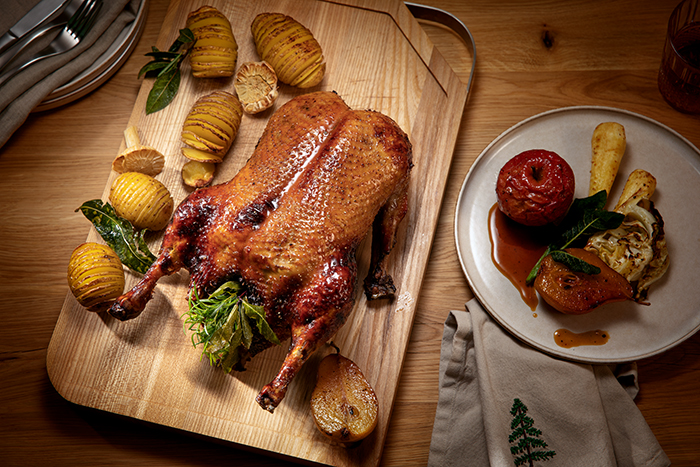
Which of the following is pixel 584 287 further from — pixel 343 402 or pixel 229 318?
pixel 229 318

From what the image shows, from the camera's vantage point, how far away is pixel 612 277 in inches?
66.4

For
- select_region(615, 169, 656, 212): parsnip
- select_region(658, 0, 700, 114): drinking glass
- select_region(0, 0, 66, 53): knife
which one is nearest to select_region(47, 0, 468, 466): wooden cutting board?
select_region(0, 0, 66, 53): knife

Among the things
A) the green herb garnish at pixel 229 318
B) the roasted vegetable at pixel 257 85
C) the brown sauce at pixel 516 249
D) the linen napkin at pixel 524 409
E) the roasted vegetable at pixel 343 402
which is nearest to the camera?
the green herb garnish at pixel 229 318

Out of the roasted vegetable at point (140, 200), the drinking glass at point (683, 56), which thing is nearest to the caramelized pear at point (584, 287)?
the drinking glass at point (683, 56)

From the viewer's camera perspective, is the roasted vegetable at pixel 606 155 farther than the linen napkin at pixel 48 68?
No

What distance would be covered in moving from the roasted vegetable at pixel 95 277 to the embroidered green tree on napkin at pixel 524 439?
4.45 ft

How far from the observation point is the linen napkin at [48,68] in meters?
2.02

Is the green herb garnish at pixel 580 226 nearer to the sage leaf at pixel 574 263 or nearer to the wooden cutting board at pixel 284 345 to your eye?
the sage leaf at pixel 574 263

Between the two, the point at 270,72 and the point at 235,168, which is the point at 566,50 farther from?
the point at 235,168

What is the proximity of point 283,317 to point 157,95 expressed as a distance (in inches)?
40.9

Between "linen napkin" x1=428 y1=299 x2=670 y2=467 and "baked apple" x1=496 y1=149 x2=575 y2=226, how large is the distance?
14.1 inches

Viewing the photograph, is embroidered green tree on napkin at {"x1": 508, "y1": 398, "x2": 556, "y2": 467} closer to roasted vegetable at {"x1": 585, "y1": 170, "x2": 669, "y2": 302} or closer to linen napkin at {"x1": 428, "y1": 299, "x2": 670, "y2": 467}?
linen napkin at {"x1": 428, "y1": 299, "x2": 670, "y2": 467}

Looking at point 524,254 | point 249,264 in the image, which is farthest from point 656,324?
point 249,264

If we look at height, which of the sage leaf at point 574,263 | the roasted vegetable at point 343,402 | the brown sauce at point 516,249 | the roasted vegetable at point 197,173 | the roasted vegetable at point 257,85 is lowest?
the roasted vegetable at point 343,402
